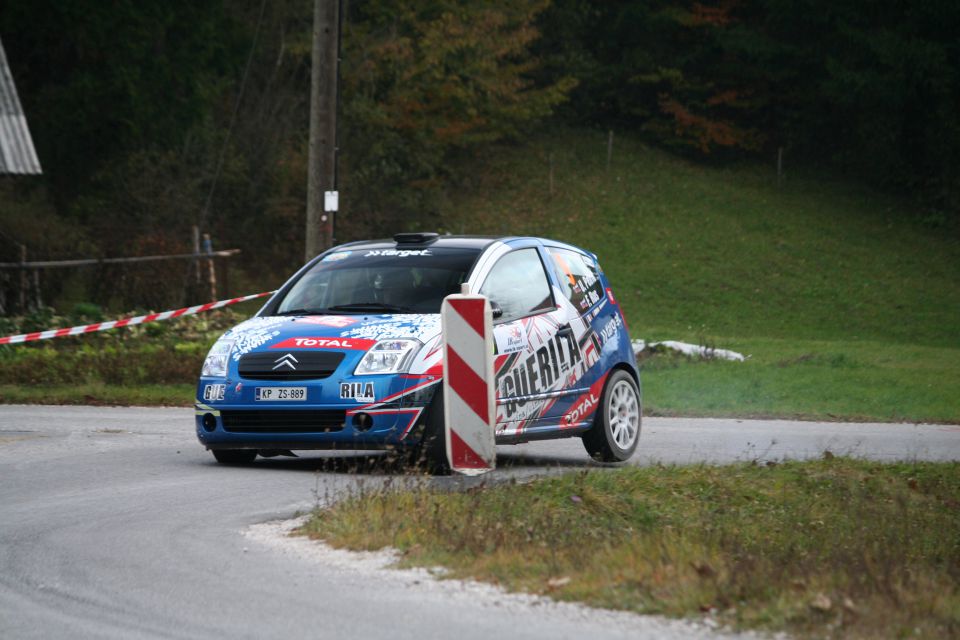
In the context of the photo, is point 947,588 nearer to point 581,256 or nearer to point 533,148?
point 581,256

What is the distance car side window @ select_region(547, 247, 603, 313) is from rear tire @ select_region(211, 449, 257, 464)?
9.41 feet

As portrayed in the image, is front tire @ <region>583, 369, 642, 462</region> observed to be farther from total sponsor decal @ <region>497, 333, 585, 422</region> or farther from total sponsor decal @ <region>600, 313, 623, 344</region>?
total sponsor decal @ <region>497, 333, 585, 422</region>

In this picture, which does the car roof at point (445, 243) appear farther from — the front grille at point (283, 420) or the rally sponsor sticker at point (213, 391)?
the front grille at point (283, 420)

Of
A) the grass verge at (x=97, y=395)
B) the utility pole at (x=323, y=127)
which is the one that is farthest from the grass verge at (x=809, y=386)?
the grass verge at (x=97, y=395)

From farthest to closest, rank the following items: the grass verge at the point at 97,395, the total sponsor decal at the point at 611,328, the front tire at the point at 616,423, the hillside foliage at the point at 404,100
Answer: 1. the hillside foliage at the point at 404,100
2. the grass verge at the point at 97,395
3. the total sponsor decal at the point at 611,328
4. the front tire at the point at 616,423

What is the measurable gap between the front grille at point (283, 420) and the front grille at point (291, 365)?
0.25m

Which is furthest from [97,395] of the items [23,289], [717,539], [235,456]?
[717,539]

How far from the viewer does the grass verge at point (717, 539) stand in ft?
20.8

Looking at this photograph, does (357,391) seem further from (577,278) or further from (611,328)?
(611,328)

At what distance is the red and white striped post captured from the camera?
1003cm

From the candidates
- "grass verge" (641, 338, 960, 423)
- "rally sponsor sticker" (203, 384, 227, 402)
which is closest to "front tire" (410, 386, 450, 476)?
"rally sponsor sticker" (203, 384, 227, 402)

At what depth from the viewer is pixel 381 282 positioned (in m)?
12.2

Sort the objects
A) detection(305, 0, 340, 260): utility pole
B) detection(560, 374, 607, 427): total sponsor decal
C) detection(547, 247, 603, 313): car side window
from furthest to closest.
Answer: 1. detection(305, 0, 340, 260): utility pole
2. detection(547, 247, 603, 313): car side window
3. detection(560, 374, 607, 427): total sponsor decal

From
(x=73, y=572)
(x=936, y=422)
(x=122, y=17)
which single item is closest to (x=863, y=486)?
A: (x=73, y=572)
